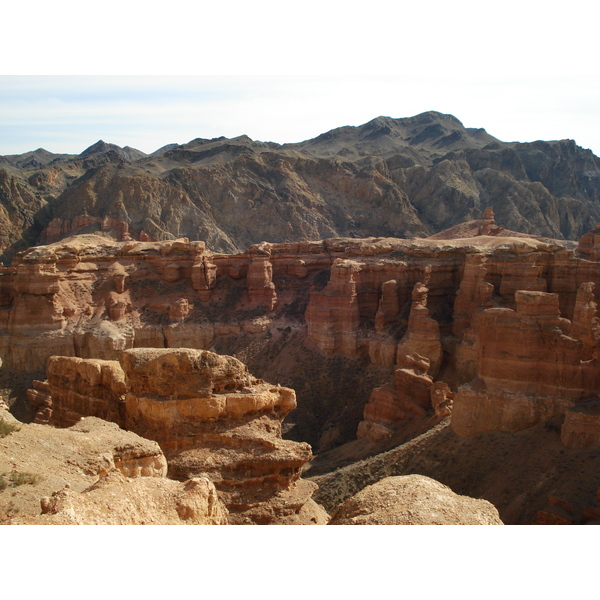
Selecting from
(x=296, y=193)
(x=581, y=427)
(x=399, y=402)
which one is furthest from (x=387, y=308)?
(x=296, y=193)

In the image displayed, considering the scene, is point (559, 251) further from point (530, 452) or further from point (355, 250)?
point (530, 452)

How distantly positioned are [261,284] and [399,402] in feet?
67.0

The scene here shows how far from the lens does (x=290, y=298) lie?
49.7 m

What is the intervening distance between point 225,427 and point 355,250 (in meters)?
30.5

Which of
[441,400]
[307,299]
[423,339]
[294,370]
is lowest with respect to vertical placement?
[294,370]

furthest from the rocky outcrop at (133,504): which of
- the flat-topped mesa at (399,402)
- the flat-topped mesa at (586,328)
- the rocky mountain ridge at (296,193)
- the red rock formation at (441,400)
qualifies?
the rocky mountain ridge at (296,193)

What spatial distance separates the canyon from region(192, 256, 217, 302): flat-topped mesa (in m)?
0.17

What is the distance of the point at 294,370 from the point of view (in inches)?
1658

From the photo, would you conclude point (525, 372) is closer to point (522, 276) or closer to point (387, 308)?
point (522, 276)

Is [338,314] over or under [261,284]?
under

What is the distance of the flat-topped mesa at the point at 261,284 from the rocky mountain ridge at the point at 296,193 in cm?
3588

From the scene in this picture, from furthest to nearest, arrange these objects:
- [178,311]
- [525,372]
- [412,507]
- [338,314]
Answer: [178,311]
[338,314]
[525,372]
[412,507]

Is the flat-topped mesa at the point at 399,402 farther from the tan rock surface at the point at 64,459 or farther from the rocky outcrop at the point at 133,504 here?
the rocky outcrop at the point at 133,504

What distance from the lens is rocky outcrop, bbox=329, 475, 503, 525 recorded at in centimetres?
1273
